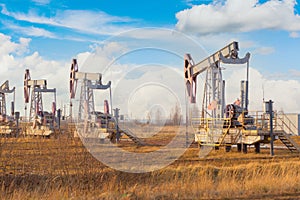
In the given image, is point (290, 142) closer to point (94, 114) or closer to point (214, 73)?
point (214, 73)

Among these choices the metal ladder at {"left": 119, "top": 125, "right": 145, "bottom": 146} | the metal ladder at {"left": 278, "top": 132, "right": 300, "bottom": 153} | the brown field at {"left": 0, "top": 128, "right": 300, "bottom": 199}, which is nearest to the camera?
the brown field at {"left": 0, "top": 128, "right": 300, "bottom": 199}

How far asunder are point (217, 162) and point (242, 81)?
→ 626 centimetres

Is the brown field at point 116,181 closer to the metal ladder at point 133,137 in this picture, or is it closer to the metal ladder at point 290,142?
the metal ladder at point 290,142

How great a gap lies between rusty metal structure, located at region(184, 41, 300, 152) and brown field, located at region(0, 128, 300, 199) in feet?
21.7

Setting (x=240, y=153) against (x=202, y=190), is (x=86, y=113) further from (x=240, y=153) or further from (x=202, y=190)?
(x=202, y=190)

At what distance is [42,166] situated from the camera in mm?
14047

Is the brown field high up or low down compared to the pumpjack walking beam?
down

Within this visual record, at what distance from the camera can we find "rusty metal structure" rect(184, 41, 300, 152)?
67.2 feet

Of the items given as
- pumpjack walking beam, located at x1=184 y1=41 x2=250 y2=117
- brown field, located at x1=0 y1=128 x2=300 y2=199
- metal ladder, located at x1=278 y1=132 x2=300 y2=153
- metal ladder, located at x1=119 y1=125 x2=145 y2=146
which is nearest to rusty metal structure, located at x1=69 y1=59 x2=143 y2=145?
metal ladder, located at x1=119 y1=125 x2=145 y2=146

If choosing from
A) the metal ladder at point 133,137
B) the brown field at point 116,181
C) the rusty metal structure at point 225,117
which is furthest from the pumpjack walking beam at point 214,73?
the brown field at point 116,181

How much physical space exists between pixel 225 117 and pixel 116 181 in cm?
1178

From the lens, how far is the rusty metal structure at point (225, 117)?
2047 cm

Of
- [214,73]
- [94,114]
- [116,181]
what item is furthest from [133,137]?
[116,181]

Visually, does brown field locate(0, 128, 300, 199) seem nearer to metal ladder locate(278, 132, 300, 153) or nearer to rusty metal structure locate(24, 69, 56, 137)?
metal ladder locate(278, 132, 300, 153)
